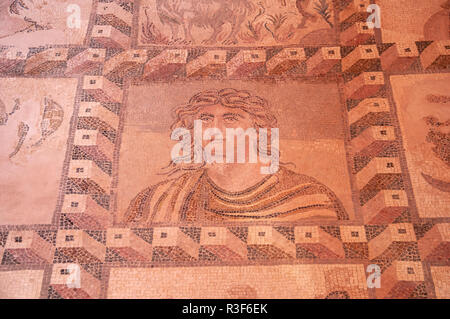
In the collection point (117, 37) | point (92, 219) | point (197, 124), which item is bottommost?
point (92, 219)

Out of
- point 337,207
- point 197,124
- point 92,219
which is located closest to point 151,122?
point 197,124

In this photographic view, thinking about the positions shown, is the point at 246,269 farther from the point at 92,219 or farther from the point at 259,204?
the point at 92,219

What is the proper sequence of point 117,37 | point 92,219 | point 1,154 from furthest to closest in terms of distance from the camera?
point 117,37 → point 1,154 → point 92,219

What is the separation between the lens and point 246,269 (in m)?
2.91

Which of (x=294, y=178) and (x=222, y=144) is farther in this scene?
(x=222, y=144)

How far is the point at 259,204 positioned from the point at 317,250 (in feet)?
1.42

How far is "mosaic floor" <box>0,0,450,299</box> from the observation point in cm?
291

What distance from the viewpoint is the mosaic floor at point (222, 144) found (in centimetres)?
291

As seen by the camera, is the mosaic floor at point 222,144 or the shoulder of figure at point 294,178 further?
the shoulder of figure at point 294,178

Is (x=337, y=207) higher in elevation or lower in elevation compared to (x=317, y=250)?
higher

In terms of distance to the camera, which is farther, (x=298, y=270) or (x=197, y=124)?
(x=197, y=124)

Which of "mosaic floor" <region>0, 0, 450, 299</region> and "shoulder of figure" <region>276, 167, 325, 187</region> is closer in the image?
"mosaic floor" <region>0, 0, 450, 299</region>

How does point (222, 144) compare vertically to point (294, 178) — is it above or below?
above

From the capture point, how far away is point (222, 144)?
3.30m
